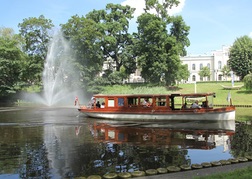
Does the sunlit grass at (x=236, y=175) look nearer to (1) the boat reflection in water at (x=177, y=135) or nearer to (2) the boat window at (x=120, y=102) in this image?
(1) the boat reflection in water at (x=177, y=135)

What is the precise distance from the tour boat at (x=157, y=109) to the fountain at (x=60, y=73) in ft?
88.7

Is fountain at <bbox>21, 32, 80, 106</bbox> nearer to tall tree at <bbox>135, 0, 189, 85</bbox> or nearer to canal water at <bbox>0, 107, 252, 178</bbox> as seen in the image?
tall tree at <bbox>135, 0, 189, 85</bbox>

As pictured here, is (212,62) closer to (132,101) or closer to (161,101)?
(132,101)

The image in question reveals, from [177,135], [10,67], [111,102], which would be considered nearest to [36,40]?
[10,67]

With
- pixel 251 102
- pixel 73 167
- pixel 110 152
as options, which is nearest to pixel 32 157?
pixel 73 167

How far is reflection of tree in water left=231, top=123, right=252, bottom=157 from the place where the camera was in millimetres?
13227

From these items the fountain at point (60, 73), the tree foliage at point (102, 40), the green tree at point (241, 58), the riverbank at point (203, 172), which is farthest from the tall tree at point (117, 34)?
the riverbank at point (203, 172)

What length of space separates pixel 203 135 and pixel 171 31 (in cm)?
4764

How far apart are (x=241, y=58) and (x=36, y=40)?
50.2 m

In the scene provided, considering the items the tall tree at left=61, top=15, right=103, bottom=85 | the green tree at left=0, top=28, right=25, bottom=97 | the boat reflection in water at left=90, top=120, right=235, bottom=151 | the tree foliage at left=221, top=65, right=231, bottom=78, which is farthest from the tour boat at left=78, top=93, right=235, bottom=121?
the tree foliage at left=221, top=65, right=231, bottom=78

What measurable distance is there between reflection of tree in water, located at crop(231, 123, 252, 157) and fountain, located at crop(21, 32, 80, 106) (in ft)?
127

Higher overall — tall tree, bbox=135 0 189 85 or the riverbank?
tall tree, bbox=135 0 189 85

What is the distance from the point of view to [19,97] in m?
60.9

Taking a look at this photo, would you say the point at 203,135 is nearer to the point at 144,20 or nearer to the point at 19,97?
the point at 144,20
